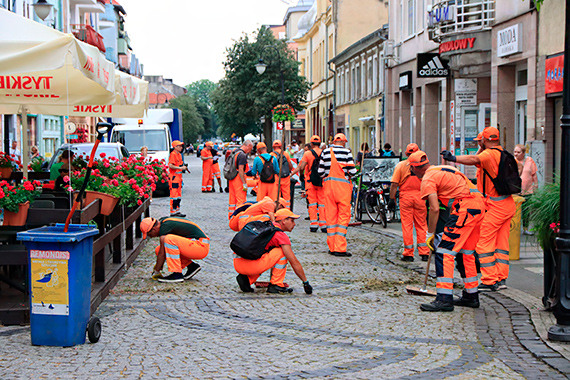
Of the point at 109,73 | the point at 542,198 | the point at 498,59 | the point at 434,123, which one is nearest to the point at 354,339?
the point at 542,198

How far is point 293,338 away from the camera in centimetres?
721

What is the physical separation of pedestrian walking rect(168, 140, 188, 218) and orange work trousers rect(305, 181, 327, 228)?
10.6ft

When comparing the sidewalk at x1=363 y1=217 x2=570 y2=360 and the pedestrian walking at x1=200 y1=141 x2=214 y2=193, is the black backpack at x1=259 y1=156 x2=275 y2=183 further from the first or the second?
the pedestrian walking at x1=200 y1=141 x2=214 y2=193

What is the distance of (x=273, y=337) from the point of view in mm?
7250

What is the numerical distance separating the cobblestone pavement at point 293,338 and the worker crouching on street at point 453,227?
0.88ft

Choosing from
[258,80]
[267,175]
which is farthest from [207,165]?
[258,80]

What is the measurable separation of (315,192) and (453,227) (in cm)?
765

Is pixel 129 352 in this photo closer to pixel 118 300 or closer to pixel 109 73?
pixel 118 300

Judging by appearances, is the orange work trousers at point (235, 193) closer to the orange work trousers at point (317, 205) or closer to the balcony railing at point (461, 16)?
the orange work trousers at point (317, 205)

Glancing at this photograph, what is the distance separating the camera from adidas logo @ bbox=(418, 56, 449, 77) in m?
24.3

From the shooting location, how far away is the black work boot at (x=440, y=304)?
8398 mm

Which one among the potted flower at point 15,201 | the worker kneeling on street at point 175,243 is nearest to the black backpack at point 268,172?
the worker kneeling on street at point 175,243

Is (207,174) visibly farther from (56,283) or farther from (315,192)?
(56,283)

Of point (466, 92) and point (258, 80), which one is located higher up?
point (258, 80)
